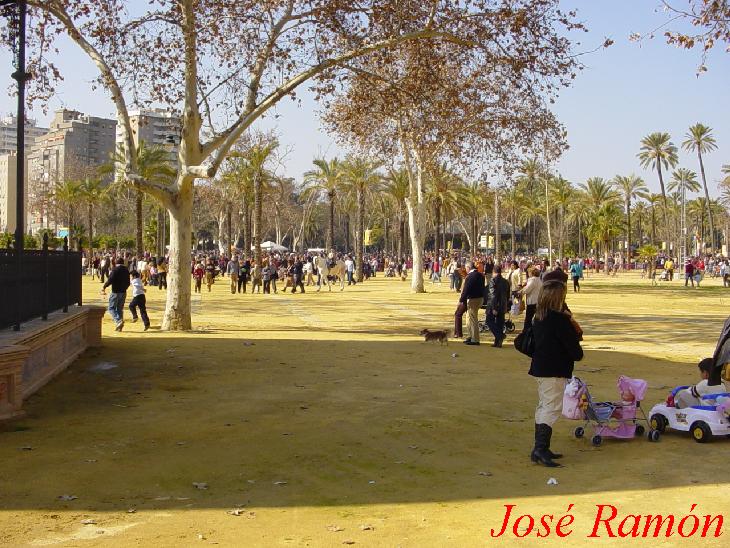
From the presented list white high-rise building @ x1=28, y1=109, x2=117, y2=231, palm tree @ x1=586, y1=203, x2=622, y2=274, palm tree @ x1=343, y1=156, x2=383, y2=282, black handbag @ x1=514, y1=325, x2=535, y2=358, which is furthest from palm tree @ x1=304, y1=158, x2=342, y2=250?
white high-rise building @ x1=28, y1=109, x2=117, y2=231

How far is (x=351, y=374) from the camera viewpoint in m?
12.5

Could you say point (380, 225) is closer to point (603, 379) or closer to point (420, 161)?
point (420, 161)

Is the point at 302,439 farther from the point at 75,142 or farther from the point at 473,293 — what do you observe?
the point at 75,142

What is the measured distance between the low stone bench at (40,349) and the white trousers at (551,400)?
5.28 metres

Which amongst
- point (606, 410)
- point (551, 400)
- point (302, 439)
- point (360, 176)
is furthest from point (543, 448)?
point (360, 176)

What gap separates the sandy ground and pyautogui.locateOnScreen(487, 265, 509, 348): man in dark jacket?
5.58ft

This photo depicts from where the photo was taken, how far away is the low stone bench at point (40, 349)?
8.73 m

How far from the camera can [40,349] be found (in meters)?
10.8

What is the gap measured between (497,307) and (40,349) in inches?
352

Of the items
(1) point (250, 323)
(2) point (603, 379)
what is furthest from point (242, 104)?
(2) point (603, 379)

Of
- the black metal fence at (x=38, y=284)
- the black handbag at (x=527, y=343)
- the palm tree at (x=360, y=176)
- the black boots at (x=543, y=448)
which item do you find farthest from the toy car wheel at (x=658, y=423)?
the palm tree at (x=360, y=176)

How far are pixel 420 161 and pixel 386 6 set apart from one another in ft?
60.2

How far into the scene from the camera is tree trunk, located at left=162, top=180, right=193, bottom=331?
18.7 m

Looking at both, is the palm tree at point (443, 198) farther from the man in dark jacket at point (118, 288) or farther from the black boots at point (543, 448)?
the black boots at point (543, 448)
